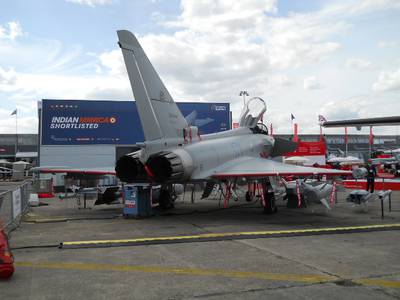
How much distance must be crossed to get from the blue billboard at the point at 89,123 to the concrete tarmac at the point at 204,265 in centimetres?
1641

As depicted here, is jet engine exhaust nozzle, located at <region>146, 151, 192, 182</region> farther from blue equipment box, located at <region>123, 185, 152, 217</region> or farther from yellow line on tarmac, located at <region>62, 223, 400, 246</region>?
yellow line on tarmac, located at <region>62, 223, 400, 246</region>

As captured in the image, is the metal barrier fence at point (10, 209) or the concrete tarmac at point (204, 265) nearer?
the concrete tarmac at point (204, 265)

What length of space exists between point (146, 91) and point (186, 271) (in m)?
6.80

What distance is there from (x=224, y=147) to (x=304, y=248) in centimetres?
692

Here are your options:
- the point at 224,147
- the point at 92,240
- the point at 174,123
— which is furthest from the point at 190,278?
the point at 224,147

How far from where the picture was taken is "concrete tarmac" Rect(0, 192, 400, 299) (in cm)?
497

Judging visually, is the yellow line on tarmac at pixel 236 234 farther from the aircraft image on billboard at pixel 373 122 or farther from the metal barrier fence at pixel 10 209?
the aircraft image on billboard at pixel 373 122

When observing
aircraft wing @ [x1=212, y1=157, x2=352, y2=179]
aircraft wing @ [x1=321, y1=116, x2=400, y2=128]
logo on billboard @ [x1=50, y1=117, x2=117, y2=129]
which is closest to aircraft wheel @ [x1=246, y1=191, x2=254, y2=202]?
aircraft wing @ [x1=212, y1=157, x2=352, y2=179]

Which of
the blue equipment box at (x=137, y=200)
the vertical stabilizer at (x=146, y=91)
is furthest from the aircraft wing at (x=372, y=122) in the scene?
the blue equipment box at (x=137, y=200)

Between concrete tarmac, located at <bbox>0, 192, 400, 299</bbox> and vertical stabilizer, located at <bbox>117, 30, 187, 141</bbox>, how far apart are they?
2.80 meters

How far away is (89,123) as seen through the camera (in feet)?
88.4

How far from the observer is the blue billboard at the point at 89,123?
85.5 ft

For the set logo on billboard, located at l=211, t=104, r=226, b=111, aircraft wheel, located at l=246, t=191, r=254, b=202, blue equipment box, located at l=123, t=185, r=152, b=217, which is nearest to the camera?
blue equipment box, located at l=123, t=185, r=152, b=217

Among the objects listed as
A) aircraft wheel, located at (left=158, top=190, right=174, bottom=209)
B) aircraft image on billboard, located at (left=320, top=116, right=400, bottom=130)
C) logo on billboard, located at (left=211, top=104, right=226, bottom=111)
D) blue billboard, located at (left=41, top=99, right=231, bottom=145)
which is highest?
logo on billboard, located at (left=211, top=104, right=226, bottom=111)
